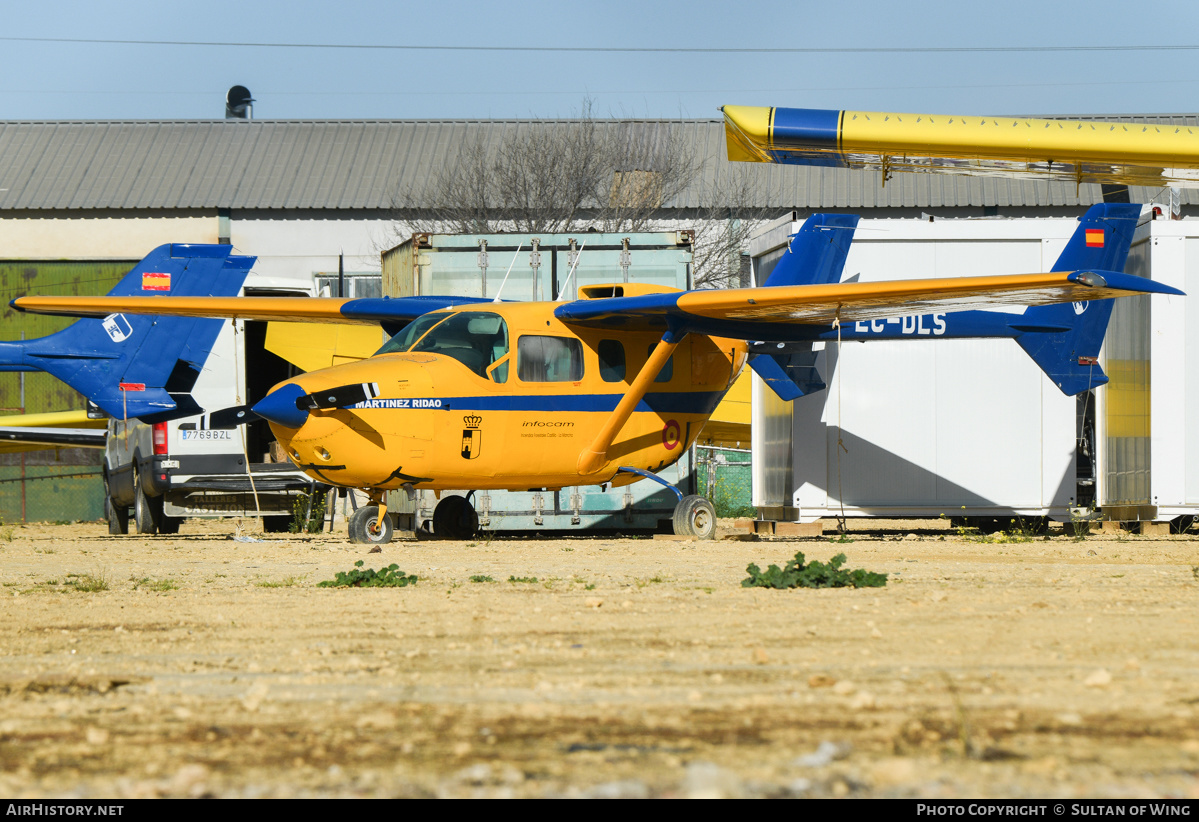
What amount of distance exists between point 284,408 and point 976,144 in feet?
22.6

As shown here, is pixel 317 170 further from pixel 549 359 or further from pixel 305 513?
pixel 549 359

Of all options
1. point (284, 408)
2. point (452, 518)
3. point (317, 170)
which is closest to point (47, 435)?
point (452, 518)

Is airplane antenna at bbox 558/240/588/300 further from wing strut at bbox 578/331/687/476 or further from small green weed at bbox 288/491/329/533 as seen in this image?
small green weed at bbox 288/491/329/533

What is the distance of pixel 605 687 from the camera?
435 cm

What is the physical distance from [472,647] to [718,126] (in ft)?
126

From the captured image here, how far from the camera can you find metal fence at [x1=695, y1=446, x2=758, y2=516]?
2288cm

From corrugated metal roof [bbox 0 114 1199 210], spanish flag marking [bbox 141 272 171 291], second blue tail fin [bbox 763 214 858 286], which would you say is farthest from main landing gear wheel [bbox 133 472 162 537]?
corrugated metal roof [bbox 0 114 1199 210]

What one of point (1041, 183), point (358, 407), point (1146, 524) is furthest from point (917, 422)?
point (1041, 183)

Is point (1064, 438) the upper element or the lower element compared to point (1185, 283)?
lower

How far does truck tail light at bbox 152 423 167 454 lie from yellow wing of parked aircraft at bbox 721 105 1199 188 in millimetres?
8432

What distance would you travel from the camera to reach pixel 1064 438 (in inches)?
566
